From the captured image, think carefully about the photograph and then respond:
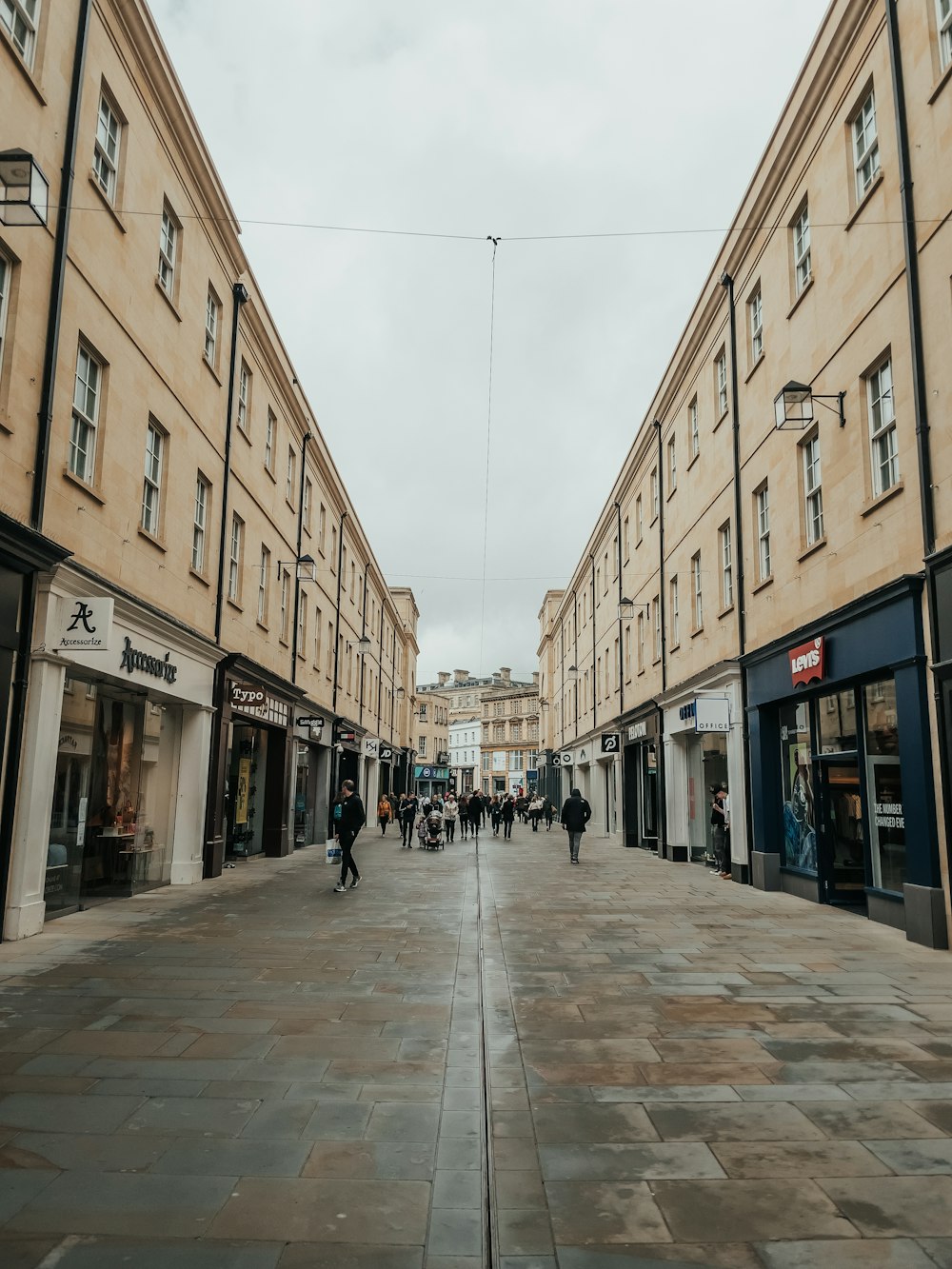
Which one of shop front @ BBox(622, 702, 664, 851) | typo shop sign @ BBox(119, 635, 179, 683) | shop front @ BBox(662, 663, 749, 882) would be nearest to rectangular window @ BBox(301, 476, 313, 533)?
shop front @ BBox(622, 702, 664, 851)

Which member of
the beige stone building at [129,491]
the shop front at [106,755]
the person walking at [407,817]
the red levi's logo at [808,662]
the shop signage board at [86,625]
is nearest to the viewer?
the beige stone building at [129,491]

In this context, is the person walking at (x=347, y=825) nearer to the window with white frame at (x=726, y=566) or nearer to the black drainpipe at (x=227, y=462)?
the black drainpipe at (x=227, y=462)

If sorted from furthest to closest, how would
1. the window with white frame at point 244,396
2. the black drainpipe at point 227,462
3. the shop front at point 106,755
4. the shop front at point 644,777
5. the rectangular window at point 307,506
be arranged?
1. the rectangular window at point 307,506
2. the shop front at point 644,777
3. the window with white frame at point 244,396
4. the black drainpipe at point 227,462
5. the shop front at point 106,755

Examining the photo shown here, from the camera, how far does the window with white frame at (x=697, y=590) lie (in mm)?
20844

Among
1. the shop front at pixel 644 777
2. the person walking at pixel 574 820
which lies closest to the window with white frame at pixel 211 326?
the person walking at pixel 574 820

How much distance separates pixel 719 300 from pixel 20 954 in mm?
16701

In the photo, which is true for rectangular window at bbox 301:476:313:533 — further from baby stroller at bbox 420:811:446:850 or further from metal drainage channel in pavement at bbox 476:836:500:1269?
metal drainage channel in pavement at bbox 476:836:500:1269

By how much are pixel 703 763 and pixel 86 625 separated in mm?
14662

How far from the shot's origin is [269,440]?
21.7 m

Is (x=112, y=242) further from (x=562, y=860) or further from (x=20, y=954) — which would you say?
(x=562, y=860)

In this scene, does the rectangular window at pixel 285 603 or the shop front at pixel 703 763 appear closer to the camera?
the shop front at pixel 703 763

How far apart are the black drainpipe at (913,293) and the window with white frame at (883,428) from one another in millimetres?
862

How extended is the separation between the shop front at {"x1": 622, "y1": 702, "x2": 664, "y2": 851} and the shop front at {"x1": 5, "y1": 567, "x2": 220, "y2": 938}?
41.0 ft

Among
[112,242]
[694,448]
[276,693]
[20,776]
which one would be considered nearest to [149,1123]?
[20,776]
